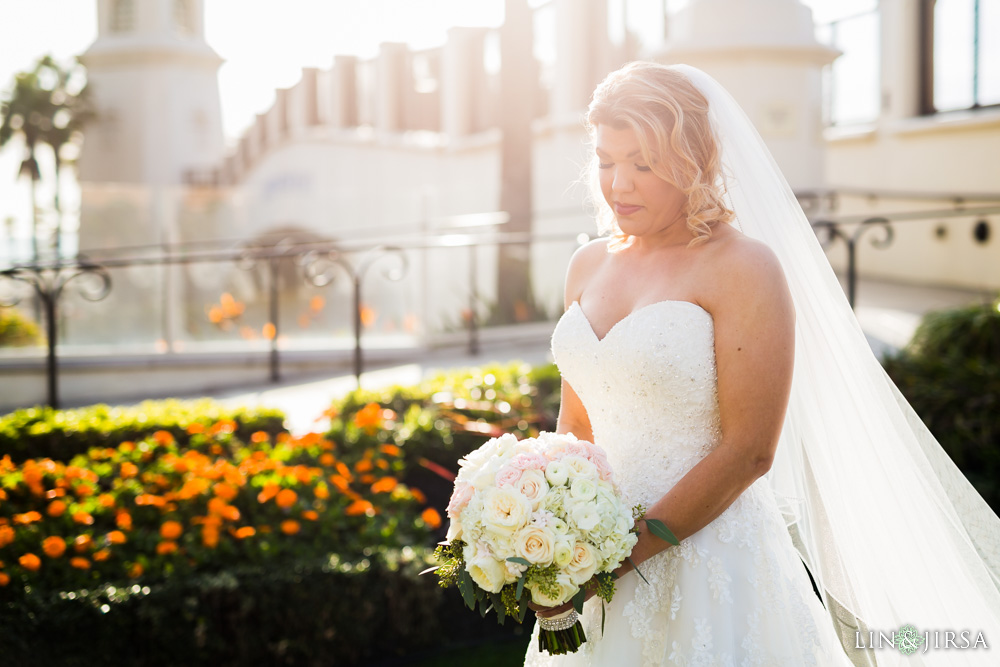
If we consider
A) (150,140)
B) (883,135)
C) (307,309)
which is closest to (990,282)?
(883,135)

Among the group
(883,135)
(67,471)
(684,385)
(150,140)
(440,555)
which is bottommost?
(67,471)

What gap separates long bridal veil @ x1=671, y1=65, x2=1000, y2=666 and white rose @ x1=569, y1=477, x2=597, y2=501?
2.58 feet

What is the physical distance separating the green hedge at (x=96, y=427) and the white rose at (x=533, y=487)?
3728 millimetres

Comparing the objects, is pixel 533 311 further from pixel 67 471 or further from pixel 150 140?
pixel 150 140

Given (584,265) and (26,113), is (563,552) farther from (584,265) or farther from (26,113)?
(26,113)

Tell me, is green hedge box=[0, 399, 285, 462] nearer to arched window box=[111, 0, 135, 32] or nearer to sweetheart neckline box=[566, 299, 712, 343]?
sweetheart neckline box=[566, 299, 712, 343]

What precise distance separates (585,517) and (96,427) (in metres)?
4.25

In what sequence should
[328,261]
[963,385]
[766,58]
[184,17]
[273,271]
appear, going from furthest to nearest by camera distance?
[184,17] < [766,58] < [273,271] < [328,261] < [963,385]

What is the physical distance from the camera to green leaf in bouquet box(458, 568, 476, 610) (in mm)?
2057

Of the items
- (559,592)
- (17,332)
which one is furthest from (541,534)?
(17,332)

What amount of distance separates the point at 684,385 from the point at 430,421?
119 inches

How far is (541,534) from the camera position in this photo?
6.51 ft

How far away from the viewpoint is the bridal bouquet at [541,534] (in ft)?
6.58

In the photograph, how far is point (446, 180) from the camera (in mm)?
21797
